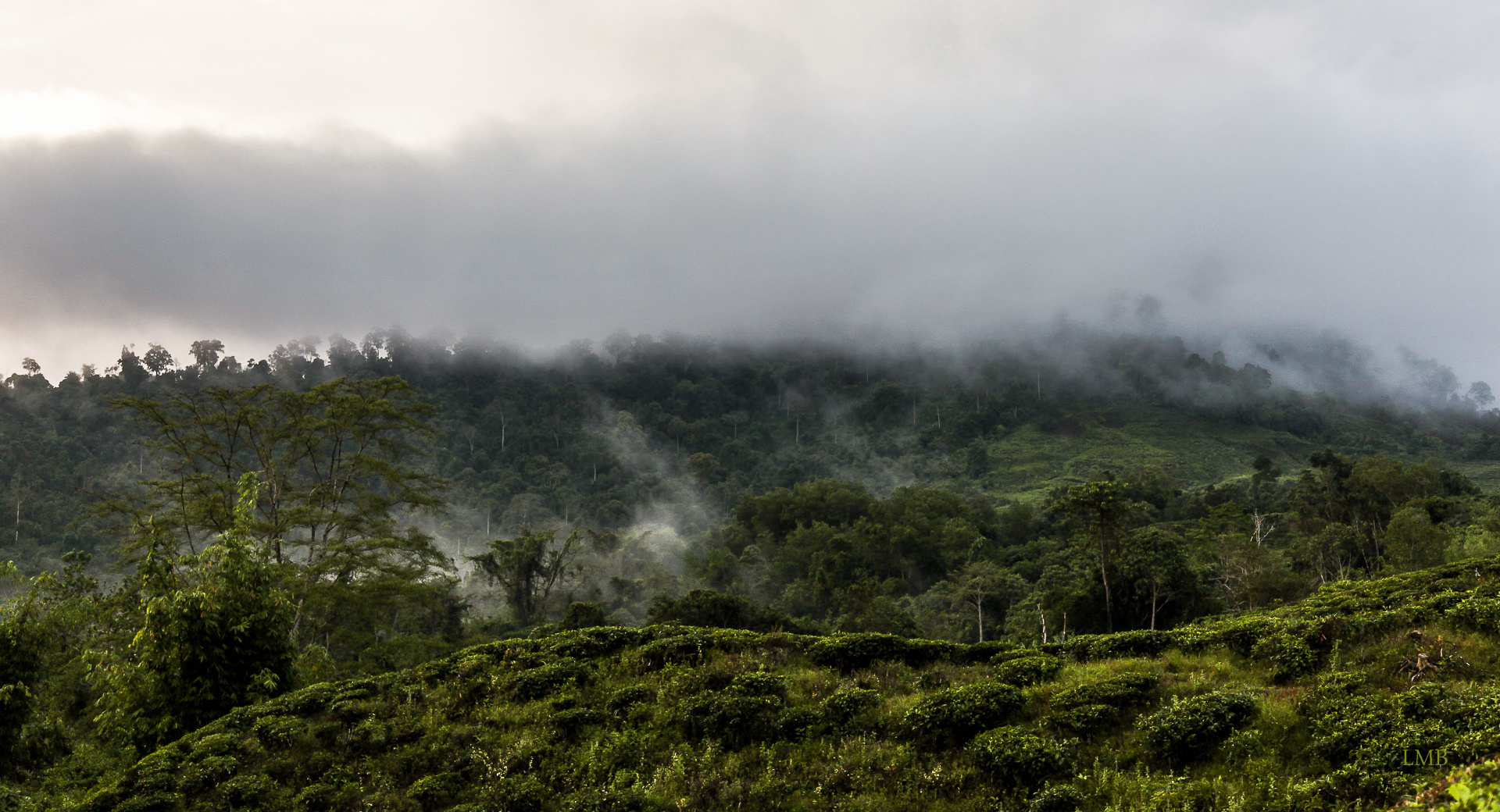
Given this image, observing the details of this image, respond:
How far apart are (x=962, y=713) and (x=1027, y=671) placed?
259 centimetres

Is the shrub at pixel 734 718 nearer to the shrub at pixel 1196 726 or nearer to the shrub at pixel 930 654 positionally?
the shrub at pixel 930 654

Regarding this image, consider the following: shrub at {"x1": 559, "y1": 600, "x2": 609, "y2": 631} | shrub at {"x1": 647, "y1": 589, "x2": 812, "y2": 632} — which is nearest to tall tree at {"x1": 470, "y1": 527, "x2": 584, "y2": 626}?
shrub at {"x1": 559, "y1": 600, "x2": 609, "y2": 631}

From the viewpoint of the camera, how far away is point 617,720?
13.8 meters

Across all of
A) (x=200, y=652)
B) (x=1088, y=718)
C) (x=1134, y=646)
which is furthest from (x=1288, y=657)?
(x=200, y=652)

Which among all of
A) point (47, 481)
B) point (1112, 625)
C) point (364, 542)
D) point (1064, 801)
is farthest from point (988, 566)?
point (47, 481)

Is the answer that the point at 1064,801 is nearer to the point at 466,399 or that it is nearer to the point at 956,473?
the point at 956,473

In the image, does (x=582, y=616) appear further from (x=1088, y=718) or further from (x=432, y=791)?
(x=1088, y=718)

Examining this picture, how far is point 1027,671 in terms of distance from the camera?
45.4 ft

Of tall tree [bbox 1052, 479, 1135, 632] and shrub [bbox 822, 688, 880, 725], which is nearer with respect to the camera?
shrub [bbox 822, 688, 880, 725]

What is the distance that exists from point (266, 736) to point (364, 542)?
26.2m

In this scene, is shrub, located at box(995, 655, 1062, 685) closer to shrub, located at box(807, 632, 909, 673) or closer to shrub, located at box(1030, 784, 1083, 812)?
shrub, located at box(807, 632, 909, 673)

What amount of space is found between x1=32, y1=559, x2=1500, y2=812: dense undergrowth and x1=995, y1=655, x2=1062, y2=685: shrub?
37mm

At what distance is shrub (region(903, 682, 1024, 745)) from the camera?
1180 centimetres

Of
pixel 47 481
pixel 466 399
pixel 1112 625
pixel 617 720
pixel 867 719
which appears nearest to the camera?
pixel 867 719
